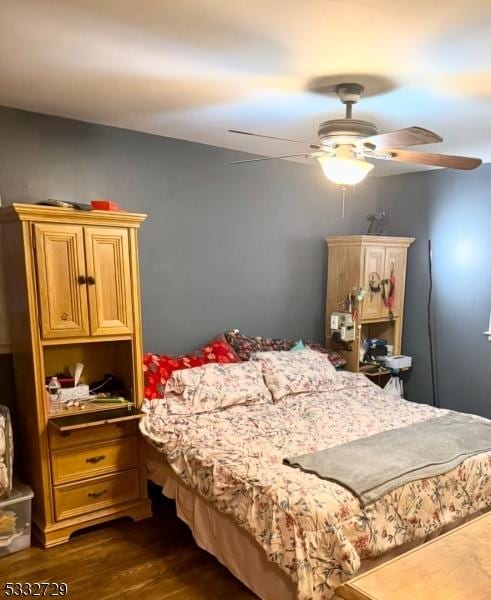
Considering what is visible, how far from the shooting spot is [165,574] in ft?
7.91

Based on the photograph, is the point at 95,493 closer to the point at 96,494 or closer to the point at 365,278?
the point at 96,494

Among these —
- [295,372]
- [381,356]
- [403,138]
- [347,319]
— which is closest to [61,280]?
[295,372]

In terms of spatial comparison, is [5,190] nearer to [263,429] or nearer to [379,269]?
[263,429]

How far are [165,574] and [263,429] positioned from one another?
0.90 m

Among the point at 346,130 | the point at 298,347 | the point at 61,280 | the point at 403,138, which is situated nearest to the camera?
the point at 403,138

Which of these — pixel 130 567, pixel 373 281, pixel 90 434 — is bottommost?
pixel 130 567

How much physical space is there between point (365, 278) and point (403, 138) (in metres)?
2.04

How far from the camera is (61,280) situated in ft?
8.42

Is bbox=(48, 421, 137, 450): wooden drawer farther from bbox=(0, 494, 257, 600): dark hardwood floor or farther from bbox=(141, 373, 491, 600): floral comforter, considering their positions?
bbox=(0, 494, 257, 600): dark hardwood floor

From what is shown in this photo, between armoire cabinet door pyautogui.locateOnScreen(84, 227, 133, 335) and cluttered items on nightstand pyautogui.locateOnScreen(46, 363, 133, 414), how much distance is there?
1.25ft

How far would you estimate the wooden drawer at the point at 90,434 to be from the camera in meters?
2.60

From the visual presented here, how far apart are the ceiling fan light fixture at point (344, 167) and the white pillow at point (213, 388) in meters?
1.50

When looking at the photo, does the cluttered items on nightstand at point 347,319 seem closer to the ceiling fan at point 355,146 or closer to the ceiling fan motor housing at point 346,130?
the ceiling fan at point 355,146

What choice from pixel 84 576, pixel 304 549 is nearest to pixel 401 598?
pixel 304 549
